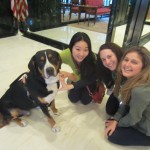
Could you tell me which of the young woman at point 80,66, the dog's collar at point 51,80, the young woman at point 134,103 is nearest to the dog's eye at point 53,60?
the dog's collar at point 51,80

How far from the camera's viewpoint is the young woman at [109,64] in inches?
63.0

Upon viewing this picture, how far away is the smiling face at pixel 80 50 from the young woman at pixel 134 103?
35cm

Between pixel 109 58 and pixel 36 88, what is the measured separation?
0.70 meters

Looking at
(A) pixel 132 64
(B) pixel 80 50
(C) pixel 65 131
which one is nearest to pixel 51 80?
(B) pixel 80 50

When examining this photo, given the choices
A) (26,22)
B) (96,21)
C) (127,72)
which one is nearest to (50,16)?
(26,22)

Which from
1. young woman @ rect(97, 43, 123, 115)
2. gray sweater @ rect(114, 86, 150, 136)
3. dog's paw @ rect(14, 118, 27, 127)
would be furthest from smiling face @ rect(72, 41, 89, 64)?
dog's paw @ rect(14, 118, 27, 127)

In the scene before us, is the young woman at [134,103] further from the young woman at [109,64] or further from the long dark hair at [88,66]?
the long dark hair at [88,66]

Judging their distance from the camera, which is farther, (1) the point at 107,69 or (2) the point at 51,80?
(1) the point at 107,69

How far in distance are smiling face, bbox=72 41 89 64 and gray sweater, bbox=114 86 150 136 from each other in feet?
1.88

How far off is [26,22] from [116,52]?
3.49m

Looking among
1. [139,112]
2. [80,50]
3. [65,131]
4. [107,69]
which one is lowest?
[65,131]

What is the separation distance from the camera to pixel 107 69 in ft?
5.95

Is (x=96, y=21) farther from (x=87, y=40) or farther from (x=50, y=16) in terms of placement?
(x=87, y=40)

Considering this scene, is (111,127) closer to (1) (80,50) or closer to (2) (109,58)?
(2) (109,58)
